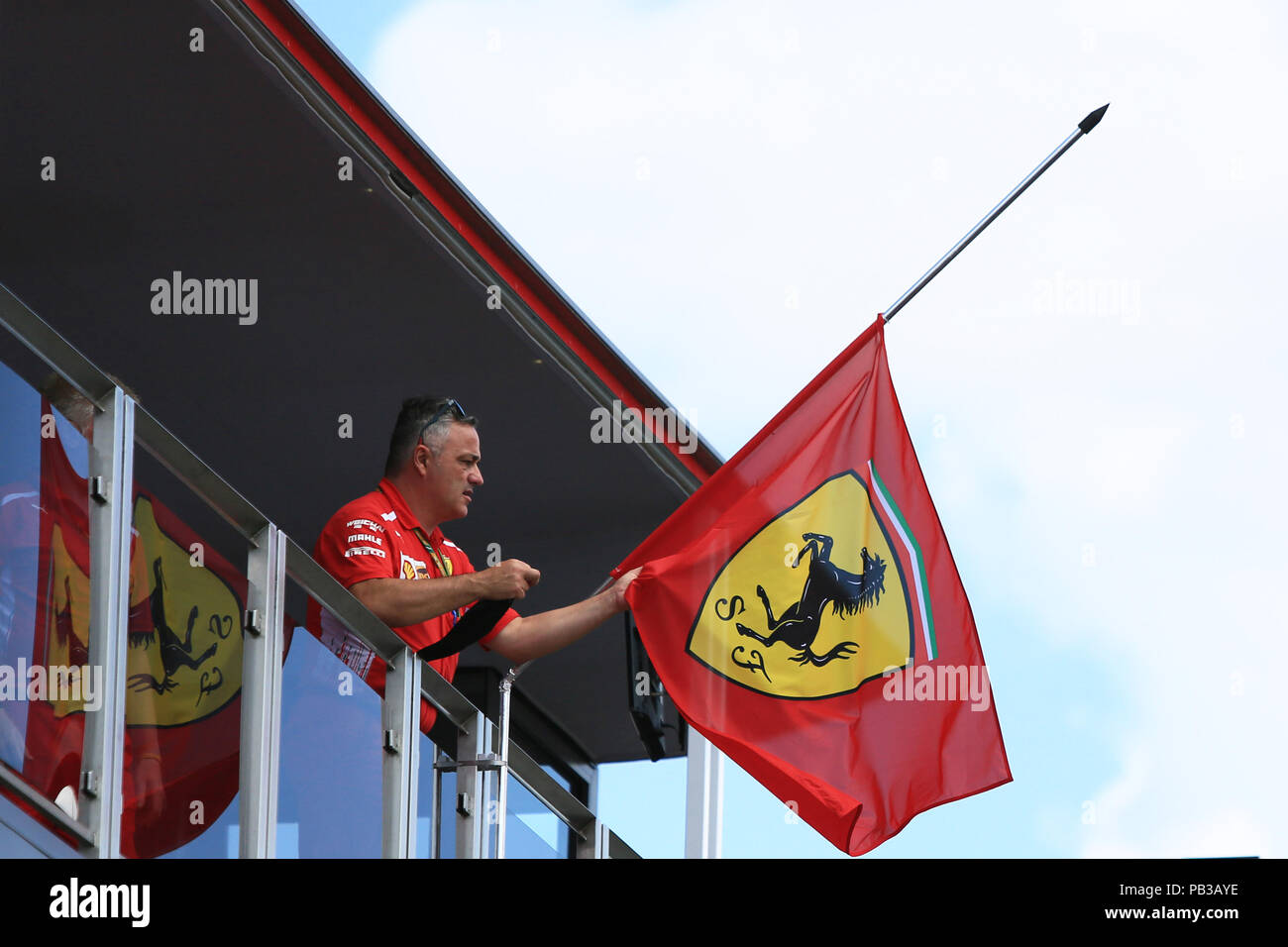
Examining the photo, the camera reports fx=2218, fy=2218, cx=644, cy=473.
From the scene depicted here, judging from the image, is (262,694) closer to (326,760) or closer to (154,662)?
(326,760)

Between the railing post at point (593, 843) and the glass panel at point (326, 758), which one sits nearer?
the glass panel at point (326, 758)

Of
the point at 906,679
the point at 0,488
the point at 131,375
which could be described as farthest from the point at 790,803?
the point at 131,375

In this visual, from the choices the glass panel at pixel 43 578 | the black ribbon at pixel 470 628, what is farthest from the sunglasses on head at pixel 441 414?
the glass panel at pixel 43 578

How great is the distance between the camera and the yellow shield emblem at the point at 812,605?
8.23m

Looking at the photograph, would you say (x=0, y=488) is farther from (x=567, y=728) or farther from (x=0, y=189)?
(x=567, y=728)

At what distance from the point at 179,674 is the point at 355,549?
1.79m

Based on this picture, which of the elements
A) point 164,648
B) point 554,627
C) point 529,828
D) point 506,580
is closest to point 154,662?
point 164,648

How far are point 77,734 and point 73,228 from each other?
635 cm

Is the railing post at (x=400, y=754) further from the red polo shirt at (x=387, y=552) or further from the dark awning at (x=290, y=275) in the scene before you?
the dark awning at (x=290, y=275)

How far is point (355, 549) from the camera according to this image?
772 centimetres

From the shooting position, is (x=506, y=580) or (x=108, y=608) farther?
(x=506, y=580)

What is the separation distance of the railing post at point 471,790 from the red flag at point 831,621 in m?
0.86

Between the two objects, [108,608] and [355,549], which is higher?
[355,549]

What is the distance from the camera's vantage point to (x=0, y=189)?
10.9m
